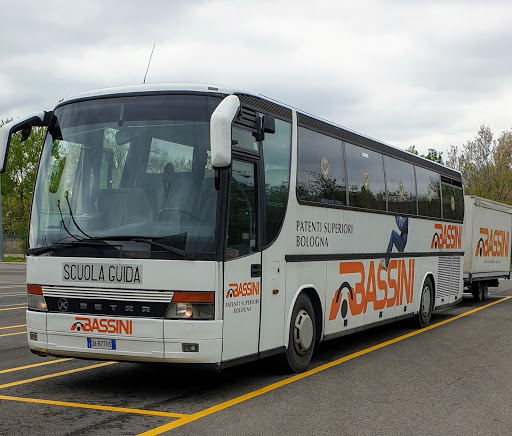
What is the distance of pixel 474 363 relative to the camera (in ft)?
34.3

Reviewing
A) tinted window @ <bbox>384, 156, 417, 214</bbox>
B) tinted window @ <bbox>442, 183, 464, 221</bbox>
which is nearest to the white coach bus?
tinted window @ <bbox>384, 156, 417, 214</bbox>

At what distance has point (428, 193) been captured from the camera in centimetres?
1566

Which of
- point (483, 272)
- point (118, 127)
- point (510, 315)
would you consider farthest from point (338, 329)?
point (483, 272)

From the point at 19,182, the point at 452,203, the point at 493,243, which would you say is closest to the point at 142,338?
the point at 452,203

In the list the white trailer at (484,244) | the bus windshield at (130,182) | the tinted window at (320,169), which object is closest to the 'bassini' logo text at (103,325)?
the bus windshield at (130,182)

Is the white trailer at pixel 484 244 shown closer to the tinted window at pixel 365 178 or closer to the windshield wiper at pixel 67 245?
the tinted window at pixel 365 178

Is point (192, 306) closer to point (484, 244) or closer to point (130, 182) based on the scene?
point (130, 182)

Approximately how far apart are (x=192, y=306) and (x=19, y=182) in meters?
56.3

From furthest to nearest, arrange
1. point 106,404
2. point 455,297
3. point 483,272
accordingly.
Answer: point 483,272
point 455,297
point 106,404

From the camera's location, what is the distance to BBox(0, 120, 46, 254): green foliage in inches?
2255

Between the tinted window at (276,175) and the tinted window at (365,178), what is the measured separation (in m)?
2.22

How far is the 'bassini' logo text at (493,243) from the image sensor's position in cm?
2224

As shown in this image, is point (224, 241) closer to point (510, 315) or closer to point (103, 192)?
point (103, 192)

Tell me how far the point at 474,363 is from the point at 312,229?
289cm
